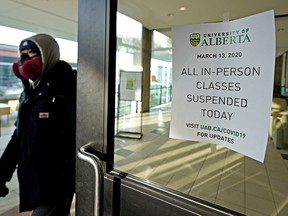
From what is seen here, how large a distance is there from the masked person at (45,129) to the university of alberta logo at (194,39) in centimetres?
76

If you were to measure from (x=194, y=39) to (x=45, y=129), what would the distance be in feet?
3.13

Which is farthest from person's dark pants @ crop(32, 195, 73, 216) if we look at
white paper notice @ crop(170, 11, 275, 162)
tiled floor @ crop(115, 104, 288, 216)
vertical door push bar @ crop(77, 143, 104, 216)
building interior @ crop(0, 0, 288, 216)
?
white paper notice @ crop(170, 11, 275, 162)

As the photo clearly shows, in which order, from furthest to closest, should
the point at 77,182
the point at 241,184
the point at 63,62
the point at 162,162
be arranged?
the point at 162,162
the point at 241,184
the point at 63,62
the point at 77,182

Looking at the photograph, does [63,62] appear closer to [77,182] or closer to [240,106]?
[77,182]

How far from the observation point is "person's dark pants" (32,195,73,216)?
4.06ft

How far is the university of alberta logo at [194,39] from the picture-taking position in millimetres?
694

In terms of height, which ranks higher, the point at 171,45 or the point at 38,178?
the point at 171,45

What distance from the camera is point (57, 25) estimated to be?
5.89 metres

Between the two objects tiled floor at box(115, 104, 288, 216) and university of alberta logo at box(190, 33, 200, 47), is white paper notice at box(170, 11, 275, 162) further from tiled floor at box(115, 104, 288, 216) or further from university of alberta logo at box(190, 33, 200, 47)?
tiled floor at box(115, 104, 288, 216)

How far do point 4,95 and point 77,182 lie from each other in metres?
7.10

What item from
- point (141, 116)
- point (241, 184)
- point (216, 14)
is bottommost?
point (241, 184)

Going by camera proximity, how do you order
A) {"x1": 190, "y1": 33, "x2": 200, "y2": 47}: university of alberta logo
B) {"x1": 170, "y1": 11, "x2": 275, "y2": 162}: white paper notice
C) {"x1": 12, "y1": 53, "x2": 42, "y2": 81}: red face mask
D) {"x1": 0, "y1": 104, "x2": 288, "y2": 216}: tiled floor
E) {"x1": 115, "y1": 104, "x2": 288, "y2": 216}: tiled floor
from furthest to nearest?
{"x1": 115, "y1": 104, "x2": 288, "y2": 216}: tiled floor, {"x1": 0, "y1": 104, "x2": 288, "y2": 216}: tiled floor, {"x1": 12, "y1": 53, "x2": 42, "y2": 81}: red face mask, {"x1": 190, "y1": 33, "x2": 200, "y2": 47}: university of alberta logo, {"x1": 170, "y1": 11, "x2": 275, "y2": 162}: white paper notice

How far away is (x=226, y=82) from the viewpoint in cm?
65

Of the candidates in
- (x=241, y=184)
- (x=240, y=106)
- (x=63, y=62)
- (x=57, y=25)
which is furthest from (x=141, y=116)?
(x=240, y=106)
